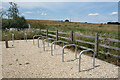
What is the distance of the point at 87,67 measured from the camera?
431 cm

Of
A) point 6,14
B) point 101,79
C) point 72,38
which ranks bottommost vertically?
point 101,79

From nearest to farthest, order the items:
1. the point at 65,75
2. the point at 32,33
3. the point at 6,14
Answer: the point at 65,75 < the point at 32,33 < the point at 6,14

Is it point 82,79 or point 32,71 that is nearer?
point 82,79

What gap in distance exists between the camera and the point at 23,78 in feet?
11.1

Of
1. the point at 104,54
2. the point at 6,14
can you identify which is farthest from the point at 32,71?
the point at 6,14

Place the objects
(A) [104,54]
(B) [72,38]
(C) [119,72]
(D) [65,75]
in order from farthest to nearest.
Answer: (B) [72,38]
(A) [104,54]
(C) [119,72]
(D) [65,75]

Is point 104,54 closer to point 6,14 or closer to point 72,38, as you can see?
point 72,38

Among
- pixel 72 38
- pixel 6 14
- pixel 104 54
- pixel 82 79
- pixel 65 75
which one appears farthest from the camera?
pixel 6 14

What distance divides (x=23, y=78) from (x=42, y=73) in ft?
2.11

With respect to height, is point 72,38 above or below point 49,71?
above

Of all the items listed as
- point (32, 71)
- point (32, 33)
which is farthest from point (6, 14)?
point (32, 71)

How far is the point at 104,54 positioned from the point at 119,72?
1642 millimetres

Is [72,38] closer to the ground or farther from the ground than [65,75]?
farther from the ground

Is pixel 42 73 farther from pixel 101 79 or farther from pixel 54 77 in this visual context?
pixel 101 79
